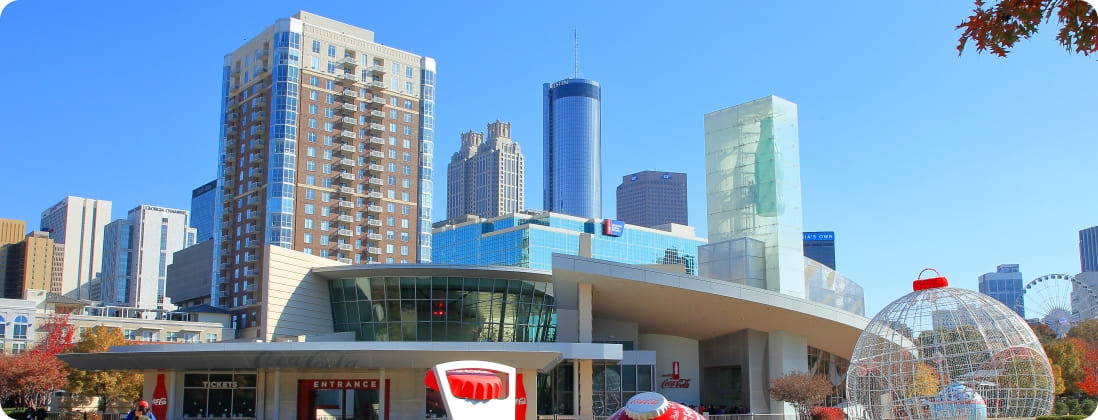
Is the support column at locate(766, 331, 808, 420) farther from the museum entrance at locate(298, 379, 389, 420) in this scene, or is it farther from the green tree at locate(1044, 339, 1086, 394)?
the museum entrance at locate(298, 379, 389, 420)

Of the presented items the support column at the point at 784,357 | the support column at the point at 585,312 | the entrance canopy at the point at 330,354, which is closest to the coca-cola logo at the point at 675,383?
the support column at the point at 784,357

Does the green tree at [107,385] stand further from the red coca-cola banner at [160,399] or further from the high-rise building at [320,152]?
the high-rise building at [320,152]

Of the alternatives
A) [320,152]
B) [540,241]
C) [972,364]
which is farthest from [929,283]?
[540,241]

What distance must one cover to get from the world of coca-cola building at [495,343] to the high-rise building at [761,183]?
22.1 ft

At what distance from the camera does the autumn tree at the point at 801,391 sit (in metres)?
52.5

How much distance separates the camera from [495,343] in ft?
144

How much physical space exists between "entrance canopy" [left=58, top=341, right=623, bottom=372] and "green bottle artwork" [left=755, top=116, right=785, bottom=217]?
26.8 m

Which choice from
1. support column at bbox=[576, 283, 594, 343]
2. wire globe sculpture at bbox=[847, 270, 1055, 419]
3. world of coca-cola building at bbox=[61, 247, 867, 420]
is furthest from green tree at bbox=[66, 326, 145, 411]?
wire globe sculpture at bbox=[847, 270, 1055, 419]

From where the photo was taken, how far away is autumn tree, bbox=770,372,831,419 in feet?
172

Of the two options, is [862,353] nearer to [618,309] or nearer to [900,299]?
[900,299]

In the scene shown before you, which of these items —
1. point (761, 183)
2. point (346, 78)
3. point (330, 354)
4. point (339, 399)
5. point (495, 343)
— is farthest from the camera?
point (346, 78)

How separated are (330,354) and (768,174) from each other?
36072 millimetres

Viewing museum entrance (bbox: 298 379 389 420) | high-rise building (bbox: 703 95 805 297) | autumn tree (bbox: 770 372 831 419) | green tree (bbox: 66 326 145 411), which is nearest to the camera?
museum entrance (bbox: 298 379 389 420)

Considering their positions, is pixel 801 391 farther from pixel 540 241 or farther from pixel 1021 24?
pixel 540 241
